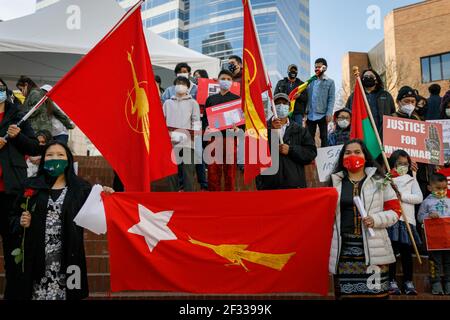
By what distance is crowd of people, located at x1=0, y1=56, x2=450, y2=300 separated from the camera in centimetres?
358

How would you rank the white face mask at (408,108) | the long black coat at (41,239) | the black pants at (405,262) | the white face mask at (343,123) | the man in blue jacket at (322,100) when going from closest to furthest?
1. the long black coat at (41,239)
2. the black pants at (405,262)
3. the white face mask at (343,123)
4. the white face mask at (408,108)
5. the man in blue jacket at (322,100)

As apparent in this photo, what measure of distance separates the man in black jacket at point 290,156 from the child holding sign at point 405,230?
1.09 meters

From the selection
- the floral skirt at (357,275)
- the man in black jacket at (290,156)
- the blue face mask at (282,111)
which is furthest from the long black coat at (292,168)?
the floral skirt at (357,275)

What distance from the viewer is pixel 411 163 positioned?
18.5ft

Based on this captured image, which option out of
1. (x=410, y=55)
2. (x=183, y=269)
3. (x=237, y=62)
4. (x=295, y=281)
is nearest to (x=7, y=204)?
(x=183, y=269)

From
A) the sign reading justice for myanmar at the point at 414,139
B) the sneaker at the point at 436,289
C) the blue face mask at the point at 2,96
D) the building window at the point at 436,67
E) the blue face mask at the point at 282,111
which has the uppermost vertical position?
the building window at the point at 436,67

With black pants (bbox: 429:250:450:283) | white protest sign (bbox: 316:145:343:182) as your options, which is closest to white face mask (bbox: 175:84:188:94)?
white protest sign (bbox: 316:145:343:182)

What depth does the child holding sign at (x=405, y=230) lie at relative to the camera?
483 centimetres

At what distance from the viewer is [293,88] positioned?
877cm

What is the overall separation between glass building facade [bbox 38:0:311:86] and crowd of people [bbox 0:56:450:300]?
4761 cm

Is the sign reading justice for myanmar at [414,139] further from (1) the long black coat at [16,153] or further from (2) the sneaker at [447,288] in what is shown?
(1) the long black coat at [16,153]
